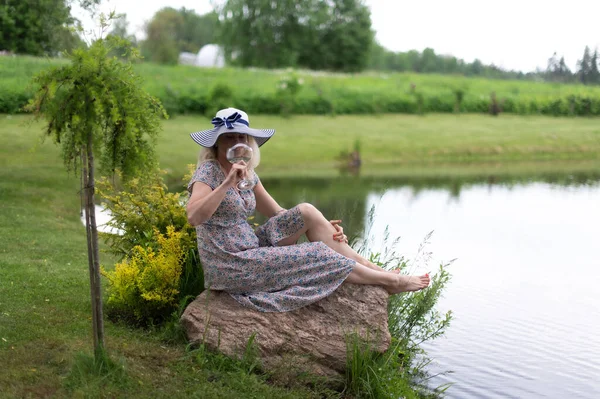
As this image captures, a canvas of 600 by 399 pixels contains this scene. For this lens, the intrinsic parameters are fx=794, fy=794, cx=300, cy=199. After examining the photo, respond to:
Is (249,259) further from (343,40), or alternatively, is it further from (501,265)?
(343,40)

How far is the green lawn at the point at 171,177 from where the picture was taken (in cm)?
528

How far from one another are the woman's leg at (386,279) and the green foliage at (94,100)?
1.90 meters

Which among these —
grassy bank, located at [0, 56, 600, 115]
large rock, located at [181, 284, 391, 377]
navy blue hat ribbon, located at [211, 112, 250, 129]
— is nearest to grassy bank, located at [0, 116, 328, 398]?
large rock, located at [181, 284, 391, 377]

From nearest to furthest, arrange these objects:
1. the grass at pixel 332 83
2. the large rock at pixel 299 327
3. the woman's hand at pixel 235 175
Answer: the woman's hand at pixel 235 175 < the large rock at pixel 299 327 < the grass at pixel 332 83

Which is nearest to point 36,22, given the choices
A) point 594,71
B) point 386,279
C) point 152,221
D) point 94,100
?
point 152,221

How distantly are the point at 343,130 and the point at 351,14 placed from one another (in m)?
34.8

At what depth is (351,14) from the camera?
65.1 m

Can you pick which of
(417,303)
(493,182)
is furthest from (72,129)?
(493,182)

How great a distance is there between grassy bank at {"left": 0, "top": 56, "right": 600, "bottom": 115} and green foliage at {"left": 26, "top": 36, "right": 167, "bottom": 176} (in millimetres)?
26528

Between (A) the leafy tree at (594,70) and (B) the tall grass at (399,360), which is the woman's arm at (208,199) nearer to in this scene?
(B) the tall grass at (399,360)

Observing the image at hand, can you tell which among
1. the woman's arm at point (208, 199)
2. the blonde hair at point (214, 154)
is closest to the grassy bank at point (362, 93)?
the blonde hair at point (214, 154)

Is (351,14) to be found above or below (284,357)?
above

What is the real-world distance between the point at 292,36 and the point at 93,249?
58944mm

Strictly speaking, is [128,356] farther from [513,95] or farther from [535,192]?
[513,95]
